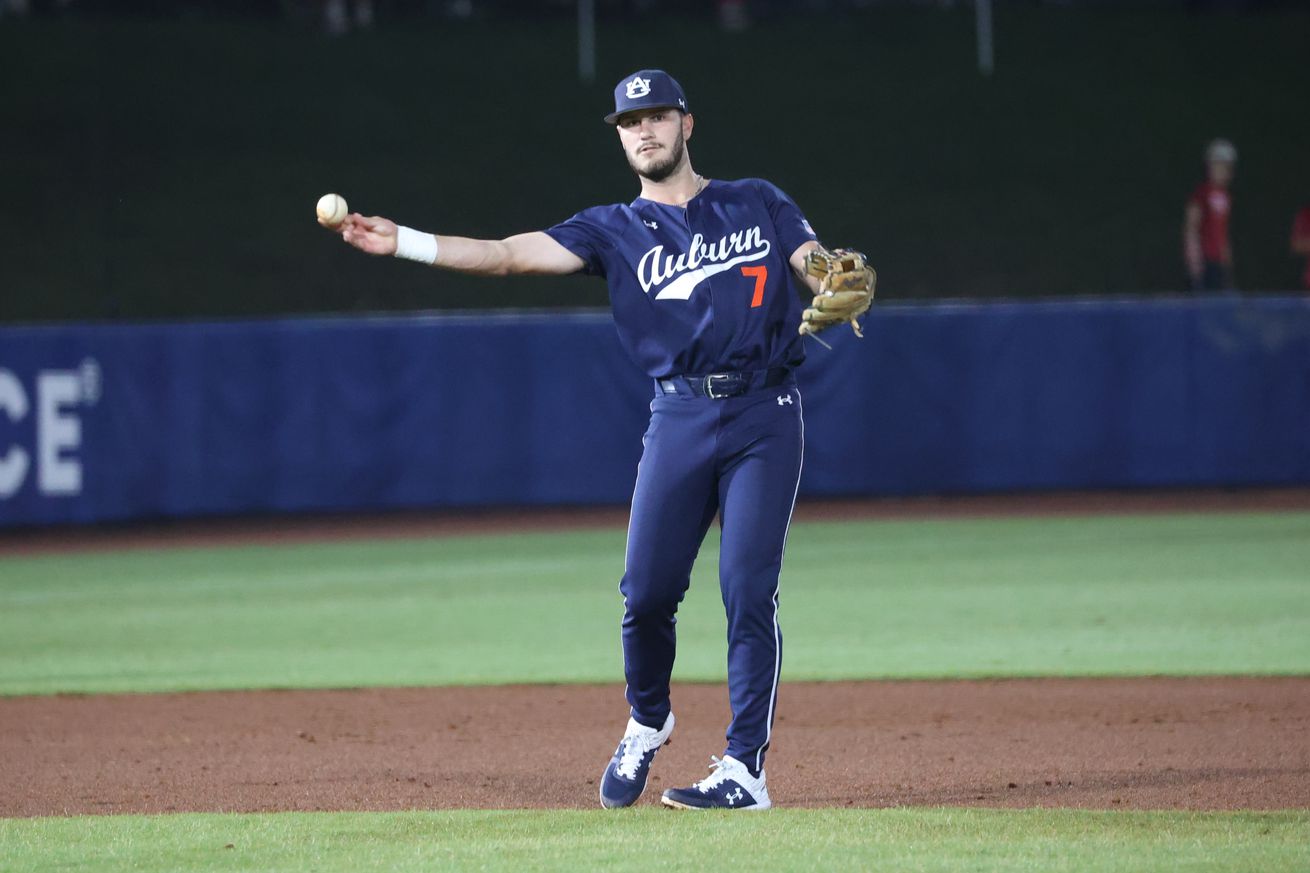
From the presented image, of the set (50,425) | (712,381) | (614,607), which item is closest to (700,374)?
(712,381)

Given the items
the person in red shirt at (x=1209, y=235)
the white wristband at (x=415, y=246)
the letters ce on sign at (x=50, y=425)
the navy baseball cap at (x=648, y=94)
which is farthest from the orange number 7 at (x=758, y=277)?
the person in red shirt at (x=1209, y=235)

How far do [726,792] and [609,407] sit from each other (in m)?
9.59

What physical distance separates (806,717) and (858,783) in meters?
1.51

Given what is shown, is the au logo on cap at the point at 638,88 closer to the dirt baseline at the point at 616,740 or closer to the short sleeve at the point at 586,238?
the short sleeve at the point at 586,238

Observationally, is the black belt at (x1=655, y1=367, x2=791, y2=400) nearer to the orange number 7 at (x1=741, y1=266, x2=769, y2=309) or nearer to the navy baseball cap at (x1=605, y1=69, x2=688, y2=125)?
the orange number 7 at (x1=741, y1=266, x2=769, y2=309)

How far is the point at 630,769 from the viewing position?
520cm

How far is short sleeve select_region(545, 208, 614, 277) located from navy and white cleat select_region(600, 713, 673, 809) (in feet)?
4.47

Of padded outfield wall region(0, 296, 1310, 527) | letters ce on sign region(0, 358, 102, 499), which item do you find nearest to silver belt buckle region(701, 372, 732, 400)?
padded outfield wall region(0, 296, 1310, 527)

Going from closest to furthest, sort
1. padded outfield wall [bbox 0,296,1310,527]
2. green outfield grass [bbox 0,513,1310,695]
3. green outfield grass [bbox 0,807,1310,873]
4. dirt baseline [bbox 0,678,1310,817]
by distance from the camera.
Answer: green outfield grass [bbox 0,807,1310,873]
dirt baseline [bbox 0,678,1310,817]
green outfield grass [bbox 0,513,1310,695]
padded outfield wall [bbox 0,296,1310,527]

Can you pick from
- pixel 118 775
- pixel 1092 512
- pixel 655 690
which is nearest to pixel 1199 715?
pixel 655 690

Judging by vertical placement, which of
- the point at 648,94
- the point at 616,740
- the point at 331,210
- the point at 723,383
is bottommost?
the point at 616,740

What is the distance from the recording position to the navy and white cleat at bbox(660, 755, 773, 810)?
5.00 metres

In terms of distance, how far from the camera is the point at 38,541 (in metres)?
14.1

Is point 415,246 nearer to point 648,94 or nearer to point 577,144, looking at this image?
point 648,94
